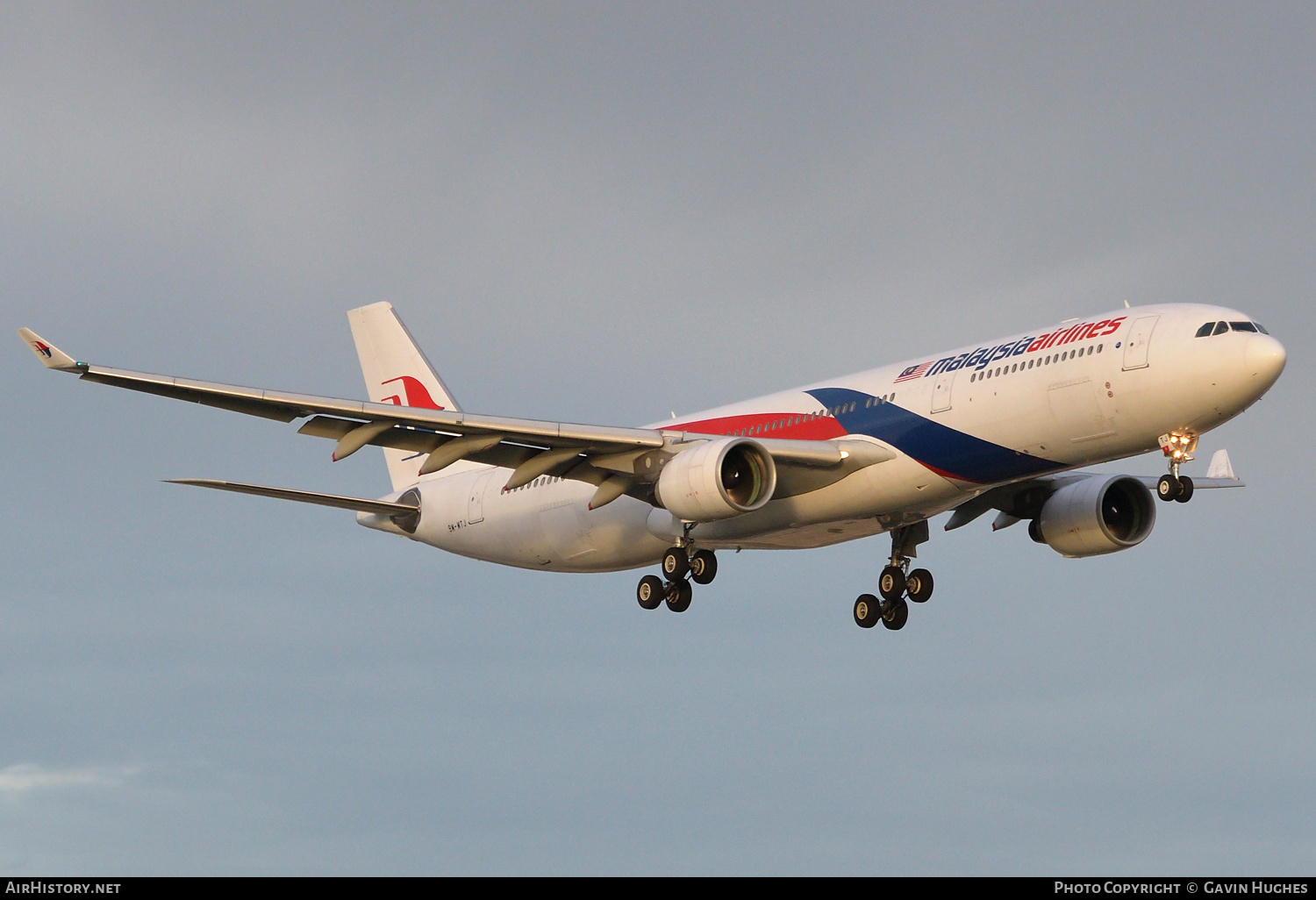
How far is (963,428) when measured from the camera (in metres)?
36.1

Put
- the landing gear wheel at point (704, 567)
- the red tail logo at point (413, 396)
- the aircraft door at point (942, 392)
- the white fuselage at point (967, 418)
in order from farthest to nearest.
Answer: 1. the red tail logo at point (413, 396)
2. the landing gear wheel at point (704, 567)
3. the aircraft door at point (942, 392)
4. the white fuselage at point (967, 418)

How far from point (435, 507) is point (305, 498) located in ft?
20.6

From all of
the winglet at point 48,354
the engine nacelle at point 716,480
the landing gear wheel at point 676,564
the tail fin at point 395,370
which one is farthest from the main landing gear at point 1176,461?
the tail fin at point 395,370

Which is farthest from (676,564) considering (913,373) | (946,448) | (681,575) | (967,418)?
(967,418)

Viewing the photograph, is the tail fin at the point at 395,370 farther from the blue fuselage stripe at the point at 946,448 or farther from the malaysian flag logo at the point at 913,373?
the malaysian flag logo at the point at 913,373

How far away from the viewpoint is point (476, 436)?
3747 centimetres

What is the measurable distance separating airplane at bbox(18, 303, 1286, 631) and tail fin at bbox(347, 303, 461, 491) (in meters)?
5.96

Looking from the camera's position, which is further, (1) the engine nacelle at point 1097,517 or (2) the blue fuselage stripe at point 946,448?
(1) the engine nacelle at point 1097,517

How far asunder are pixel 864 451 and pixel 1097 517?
809cm

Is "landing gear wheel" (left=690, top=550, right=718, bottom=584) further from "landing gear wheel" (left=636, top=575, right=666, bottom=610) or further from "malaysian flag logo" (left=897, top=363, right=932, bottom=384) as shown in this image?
"malaysian flag logo" (left=897, top=363, right=932, bottom=384)

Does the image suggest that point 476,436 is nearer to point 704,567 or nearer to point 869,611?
point 704,567

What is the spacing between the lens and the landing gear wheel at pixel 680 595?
41.2 metres

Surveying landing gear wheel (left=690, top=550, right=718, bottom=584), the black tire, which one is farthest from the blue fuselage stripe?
landing gear wheel (left=690, top=550, right=718, bottom=584)

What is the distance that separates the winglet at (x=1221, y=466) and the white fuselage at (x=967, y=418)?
1069 centimetres
